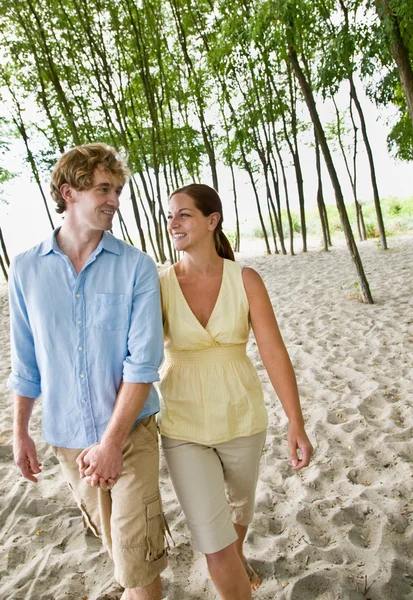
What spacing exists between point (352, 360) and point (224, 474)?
10.8 ft

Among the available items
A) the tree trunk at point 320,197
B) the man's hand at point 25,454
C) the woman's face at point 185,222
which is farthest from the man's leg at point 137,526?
the tree trunk at point 320,197

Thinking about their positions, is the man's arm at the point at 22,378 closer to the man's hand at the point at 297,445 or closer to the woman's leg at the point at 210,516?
the woman's leg at the point at 210,516

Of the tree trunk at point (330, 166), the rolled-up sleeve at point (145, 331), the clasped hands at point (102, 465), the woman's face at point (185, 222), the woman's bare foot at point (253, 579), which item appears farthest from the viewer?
the tree trunk at point (330, 166)

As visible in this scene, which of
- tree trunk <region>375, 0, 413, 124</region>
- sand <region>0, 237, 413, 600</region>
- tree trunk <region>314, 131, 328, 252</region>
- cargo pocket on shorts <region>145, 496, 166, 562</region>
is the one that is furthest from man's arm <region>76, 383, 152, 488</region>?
tree trunk <region>314, 131, 328, 252</region>

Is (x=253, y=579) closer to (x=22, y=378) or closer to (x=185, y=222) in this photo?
(x=22, y=378)

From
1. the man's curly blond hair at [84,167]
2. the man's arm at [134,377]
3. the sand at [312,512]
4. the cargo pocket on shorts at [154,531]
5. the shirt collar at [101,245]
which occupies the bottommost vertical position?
the sand at [312,512]

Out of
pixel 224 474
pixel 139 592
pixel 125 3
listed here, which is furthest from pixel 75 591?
pixel 125 3

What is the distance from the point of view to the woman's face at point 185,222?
1981 millimetres

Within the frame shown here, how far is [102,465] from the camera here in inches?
61.6

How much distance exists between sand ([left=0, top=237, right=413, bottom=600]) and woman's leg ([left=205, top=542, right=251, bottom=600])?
0.56 meters

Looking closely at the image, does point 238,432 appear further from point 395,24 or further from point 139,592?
point 395,24

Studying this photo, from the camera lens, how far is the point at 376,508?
2.70 meters

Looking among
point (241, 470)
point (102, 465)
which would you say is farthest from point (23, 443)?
point (241, 470)

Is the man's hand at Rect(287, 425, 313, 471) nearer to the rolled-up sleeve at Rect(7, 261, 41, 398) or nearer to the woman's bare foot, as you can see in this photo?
the woman's bare foot
